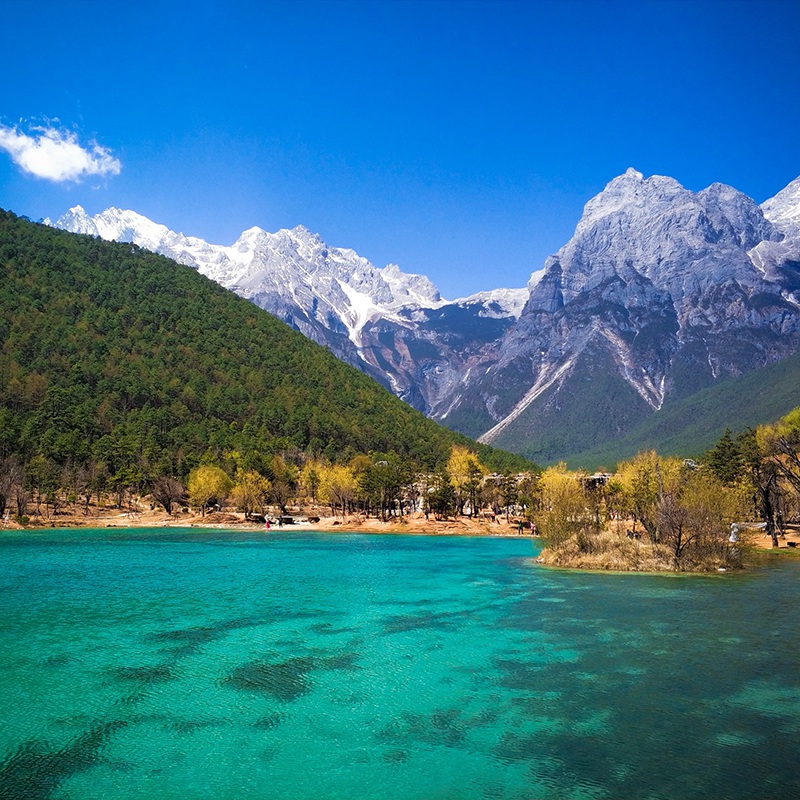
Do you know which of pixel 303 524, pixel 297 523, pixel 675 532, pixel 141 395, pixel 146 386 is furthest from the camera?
pixel 146 386

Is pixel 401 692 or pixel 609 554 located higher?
pixel 609 554

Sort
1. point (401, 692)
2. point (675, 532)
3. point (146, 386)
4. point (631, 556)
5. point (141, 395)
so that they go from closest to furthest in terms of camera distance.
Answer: point (401, 692)
point (675, 532)
point (631, 556)
point (141, 395)
point (146, 386)

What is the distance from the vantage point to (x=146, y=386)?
15550 cm

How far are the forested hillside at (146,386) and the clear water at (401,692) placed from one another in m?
94.7

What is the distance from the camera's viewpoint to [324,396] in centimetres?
18438

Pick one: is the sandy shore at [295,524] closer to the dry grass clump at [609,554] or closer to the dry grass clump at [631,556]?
the dry grass clump at [609,554]

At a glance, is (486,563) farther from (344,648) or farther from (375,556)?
(344,648)

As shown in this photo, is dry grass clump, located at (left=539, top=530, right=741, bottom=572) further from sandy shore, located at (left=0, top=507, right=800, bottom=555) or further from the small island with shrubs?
sandy shore, located at (left=0, top=507, right=800, bottom=555)

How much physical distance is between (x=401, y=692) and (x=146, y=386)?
15024 centimetres

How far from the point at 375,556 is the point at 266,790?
51.4 meters

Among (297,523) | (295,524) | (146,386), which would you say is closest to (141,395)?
(146,386)

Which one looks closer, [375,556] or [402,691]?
[402,691]

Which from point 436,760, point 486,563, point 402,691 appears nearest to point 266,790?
point 436,760

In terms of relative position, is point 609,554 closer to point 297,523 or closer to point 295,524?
point 295,524
